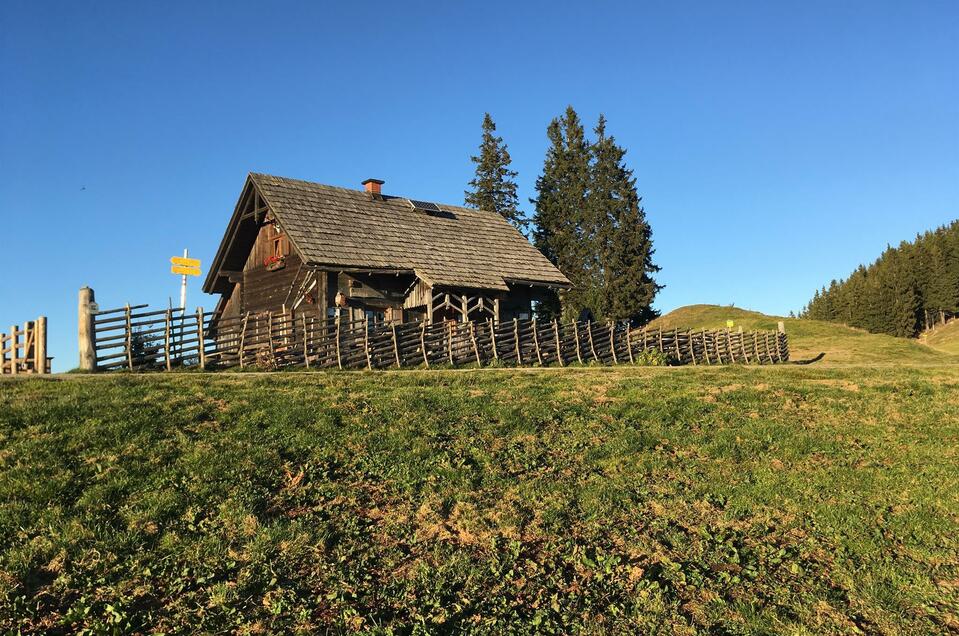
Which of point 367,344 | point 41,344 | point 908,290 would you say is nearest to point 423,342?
point 367,344

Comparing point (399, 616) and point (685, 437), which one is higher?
point (685, 437)

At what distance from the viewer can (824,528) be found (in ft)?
28.0

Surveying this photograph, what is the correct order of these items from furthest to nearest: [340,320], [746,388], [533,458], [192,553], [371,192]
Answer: [371,192] < [340,320] < [746,388] < [533,458] < [192,553]

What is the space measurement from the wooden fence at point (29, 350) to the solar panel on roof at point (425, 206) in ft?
54.4

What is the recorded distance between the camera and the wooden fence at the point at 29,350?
19562mm

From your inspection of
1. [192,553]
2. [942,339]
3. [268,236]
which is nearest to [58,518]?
[192,553]

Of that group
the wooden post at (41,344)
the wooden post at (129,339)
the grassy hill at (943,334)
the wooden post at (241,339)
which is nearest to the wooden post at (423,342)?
the wooden post at (241,339)

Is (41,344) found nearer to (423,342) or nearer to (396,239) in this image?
(423,342)

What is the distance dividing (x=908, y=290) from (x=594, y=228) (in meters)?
39.3

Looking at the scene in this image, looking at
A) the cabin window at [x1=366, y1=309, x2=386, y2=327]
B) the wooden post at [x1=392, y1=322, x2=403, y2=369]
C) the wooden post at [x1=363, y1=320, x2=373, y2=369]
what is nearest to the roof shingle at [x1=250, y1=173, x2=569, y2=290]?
the cabin window at [x1=366, y1=309, x2=386, y2=327]

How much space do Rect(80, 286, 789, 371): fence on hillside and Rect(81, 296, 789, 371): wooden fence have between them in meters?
0.03

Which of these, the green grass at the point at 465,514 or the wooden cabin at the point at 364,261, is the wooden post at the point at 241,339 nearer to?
the wooden cabin at the point at 364,261

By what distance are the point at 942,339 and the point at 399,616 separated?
7266 cm

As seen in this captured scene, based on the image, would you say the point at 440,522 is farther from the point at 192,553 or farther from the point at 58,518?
the point at 58,518
